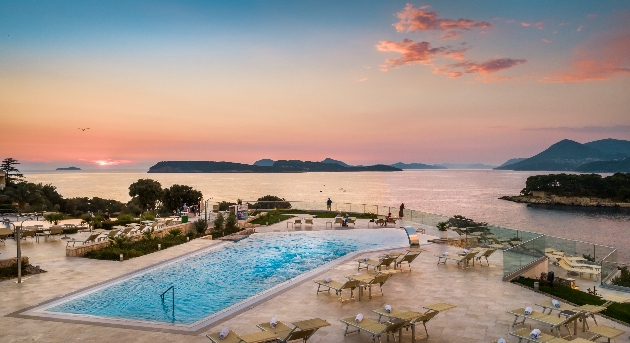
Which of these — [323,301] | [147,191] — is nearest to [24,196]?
[147,191]

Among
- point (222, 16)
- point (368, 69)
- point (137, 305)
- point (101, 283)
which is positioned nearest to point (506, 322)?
point (137, 305)

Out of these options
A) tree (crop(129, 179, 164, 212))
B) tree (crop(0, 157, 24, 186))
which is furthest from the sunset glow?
tree (crop(0, 157, 24, 186))

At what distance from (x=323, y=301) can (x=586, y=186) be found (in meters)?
119

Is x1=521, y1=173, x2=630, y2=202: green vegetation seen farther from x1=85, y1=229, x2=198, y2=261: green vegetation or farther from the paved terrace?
x1=85, y1=229, x2=198, y2=261: green vegetation

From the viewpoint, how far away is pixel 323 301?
10.9 metres

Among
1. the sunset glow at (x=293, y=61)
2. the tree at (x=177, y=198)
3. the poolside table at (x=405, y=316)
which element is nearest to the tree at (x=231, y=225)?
the sunset glow at (x=293, y=61)

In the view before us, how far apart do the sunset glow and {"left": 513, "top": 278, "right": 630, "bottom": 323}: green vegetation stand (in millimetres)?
20267

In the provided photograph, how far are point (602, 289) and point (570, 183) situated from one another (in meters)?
112

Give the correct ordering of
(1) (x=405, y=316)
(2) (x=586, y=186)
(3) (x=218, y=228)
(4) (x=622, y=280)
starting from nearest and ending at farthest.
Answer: (1) (x=405, y=316), (4) (x=622, y=280), (3) (x=218, y=228), (2) (x=586, y=186)

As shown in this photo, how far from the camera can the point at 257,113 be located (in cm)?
5078

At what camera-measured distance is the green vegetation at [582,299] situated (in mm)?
10198

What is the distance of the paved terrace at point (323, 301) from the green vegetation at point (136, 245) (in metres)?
0.61

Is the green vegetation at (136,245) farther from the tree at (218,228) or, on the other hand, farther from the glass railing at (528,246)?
the glass railing at (528,246)

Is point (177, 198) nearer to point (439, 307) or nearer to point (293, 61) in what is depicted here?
point (293, 61)
